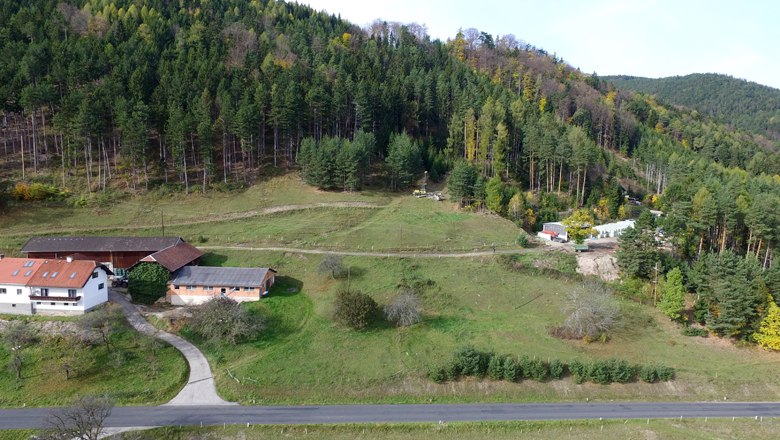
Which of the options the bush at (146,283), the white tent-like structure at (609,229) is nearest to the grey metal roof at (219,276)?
the bush at (146,283)

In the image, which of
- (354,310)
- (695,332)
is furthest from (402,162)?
(695,332)

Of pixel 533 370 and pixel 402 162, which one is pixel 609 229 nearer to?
pixel 402 162

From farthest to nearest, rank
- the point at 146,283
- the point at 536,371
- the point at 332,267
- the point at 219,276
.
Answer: the point at 332,267 → the point at 219,276 → the point at 146,283 → the point at 536,371

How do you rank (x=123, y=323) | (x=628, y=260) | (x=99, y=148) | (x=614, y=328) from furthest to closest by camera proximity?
(x=99, y=148)
(x=628, y=260)
(x=614, y=328)
(x=123, y=323)

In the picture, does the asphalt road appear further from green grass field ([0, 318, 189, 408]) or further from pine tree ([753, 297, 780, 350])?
pine tree ([753, 297, 780, 350])

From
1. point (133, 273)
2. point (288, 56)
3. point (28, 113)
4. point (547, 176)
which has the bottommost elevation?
point (133, 273)

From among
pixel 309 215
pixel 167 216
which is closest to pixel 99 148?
pixel 167 216

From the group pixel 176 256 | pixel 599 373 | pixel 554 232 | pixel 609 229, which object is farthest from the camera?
pixel 609 229

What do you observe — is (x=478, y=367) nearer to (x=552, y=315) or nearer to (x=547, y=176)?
(x=552, y=315)

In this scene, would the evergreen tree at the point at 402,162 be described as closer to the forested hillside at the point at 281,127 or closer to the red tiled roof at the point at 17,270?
the forested hillside at the point at 281,127
